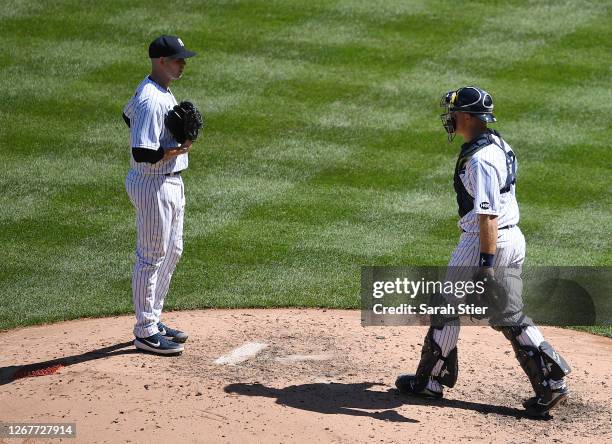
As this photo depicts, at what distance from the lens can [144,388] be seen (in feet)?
19.7

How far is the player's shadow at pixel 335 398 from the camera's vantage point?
19.1 ft

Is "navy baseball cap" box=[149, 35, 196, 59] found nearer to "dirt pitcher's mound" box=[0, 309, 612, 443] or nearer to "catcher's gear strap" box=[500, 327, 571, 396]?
"dirt pitcher's mound" box=[0, 309, 612, 443]

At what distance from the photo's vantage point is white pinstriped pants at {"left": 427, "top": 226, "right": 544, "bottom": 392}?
5.86 metres

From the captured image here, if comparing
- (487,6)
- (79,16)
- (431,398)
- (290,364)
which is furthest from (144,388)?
(487,6)

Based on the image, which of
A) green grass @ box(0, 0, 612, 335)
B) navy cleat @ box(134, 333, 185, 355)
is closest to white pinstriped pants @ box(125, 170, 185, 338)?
navy cleat @ box(134, 333, 185, 355)

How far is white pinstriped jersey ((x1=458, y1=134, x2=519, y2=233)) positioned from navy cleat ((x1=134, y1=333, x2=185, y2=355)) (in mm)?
2080

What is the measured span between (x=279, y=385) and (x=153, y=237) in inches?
49.3

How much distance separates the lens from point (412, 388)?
6.10 m

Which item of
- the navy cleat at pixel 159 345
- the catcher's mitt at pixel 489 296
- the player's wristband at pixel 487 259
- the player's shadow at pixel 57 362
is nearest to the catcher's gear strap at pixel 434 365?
the catcher's mitt at pixel 489 296

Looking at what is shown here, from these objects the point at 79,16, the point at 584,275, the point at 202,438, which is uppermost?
the point at 79,16

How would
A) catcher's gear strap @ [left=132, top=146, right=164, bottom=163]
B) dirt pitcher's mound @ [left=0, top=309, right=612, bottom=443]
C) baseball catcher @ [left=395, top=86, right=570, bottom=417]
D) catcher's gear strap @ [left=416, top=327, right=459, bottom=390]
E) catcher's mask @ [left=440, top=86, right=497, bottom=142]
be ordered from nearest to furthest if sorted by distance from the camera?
dirt pitcher's mound @ [left=0, top=309, right=612, bottom=443] → baseball catcher @ [left=395, top=86, right=570, bottom=417] → catcher's mask @ [left=440, top=86, right=497, bottom=142] → catcher's gear strap @ [left=416, top=327, right=459, bottom=390] → catcher's gear strap @ [left=132, top=146, right=164, bottom=163]

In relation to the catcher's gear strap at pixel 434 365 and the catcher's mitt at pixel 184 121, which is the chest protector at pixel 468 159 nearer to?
the catcher's gear strap at pixel 434 365

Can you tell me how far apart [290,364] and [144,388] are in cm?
101

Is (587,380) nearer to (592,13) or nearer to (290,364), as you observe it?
(290,364)
